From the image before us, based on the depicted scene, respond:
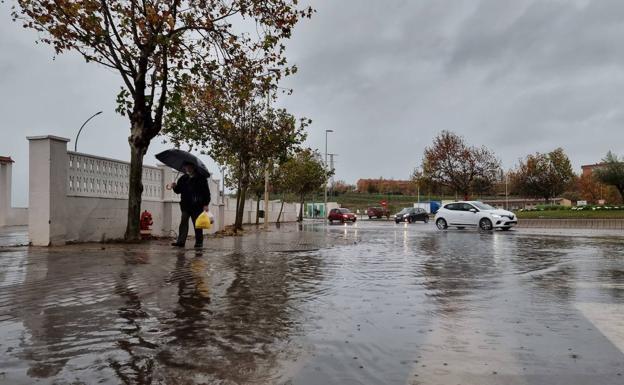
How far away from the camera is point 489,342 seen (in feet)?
14.7

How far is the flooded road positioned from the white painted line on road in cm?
3

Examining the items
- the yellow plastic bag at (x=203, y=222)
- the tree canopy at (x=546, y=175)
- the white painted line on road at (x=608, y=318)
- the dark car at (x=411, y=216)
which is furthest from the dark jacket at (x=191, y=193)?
the tree canopy at (x=546, y=175)

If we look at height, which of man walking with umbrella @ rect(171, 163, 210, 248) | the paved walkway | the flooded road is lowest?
the flooded road

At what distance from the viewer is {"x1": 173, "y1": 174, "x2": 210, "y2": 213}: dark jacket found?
13.0 meters

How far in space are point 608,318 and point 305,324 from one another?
9.87 ft

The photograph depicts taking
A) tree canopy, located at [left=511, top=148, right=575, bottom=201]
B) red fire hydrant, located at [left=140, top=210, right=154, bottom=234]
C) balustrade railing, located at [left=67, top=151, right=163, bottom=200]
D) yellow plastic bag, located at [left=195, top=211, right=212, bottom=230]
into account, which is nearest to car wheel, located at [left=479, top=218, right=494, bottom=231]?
balustrade railing, located at [left=67, top=151, right=163, bottom=200]

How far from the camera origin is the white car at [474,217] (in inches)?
1137

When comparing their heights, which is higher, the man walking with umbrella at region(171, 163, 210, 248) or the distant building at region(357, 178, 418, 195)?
the distant building at region(357, 178, 418, 195)

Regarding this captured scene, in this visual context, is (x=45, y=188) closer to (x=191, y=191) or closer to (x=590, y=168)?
(x=191, y=191)

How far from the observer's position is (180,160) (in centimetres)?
1342

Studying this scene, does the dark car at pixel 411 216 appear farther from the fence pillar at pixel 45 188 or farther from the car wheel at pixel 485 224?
the fence pillar at pixel 45 188

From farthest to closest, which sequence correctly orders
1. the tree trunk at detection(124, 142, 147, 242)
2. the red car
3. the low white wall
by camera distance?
1. the red car
2. the low white wall
3. the tree trunk at detection(124, 142, 147, 242)

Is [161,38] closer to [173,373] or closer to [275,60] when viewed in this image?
[275,60]

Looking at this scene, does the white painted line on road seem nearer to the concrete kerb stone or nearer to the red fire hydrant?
the red fire hydrant
